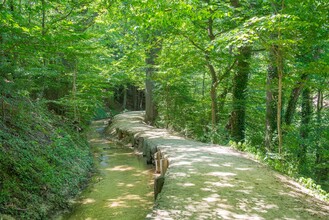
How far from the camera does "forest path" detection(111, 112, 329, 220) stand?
14.4ft

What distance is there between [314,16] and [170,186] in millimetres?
5632

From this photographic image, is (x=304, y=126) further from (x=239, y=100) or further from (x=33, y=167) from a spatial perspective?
(x=33, y=167)

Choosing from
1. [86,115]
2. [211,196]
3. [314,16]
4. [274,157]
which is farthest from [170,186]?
[86,115]

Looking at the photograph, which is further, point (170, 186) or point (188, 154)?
point (188, 154)

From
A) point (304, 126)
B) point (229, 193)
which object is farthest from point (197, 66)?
point (229, 193)

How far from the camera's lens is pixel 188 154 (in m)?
8.67

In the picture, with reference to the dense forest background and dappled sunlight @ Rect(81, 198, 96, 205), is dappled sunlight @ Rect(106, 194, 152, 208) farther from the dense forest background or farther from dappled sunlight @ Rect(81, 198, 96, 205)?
the dense forest background

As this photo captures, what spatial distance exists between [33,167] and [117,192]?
2.19 metres

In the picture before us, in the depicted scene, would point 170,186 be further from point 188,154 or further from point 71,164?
point 71,164

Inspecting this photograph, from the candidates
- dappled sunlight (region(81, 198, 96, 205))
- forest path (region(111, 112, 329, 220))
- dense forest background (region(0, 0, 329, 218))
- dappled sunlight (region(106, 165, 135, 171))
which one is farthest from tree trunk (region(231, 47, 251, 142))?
dappled sunlight (region(81, 198, 96, 205))

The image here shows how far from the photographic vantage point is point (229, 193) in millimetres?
5277

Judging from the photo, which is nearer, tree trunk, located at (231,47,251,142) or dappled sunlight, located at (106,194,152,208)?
dappled sunlight, located at (106,194,152,208)

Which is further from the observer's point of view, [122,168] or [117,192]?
[122,168]

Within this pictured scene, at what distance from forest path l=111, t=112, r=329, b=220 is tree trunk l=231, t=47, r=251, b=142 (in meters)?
3.79
